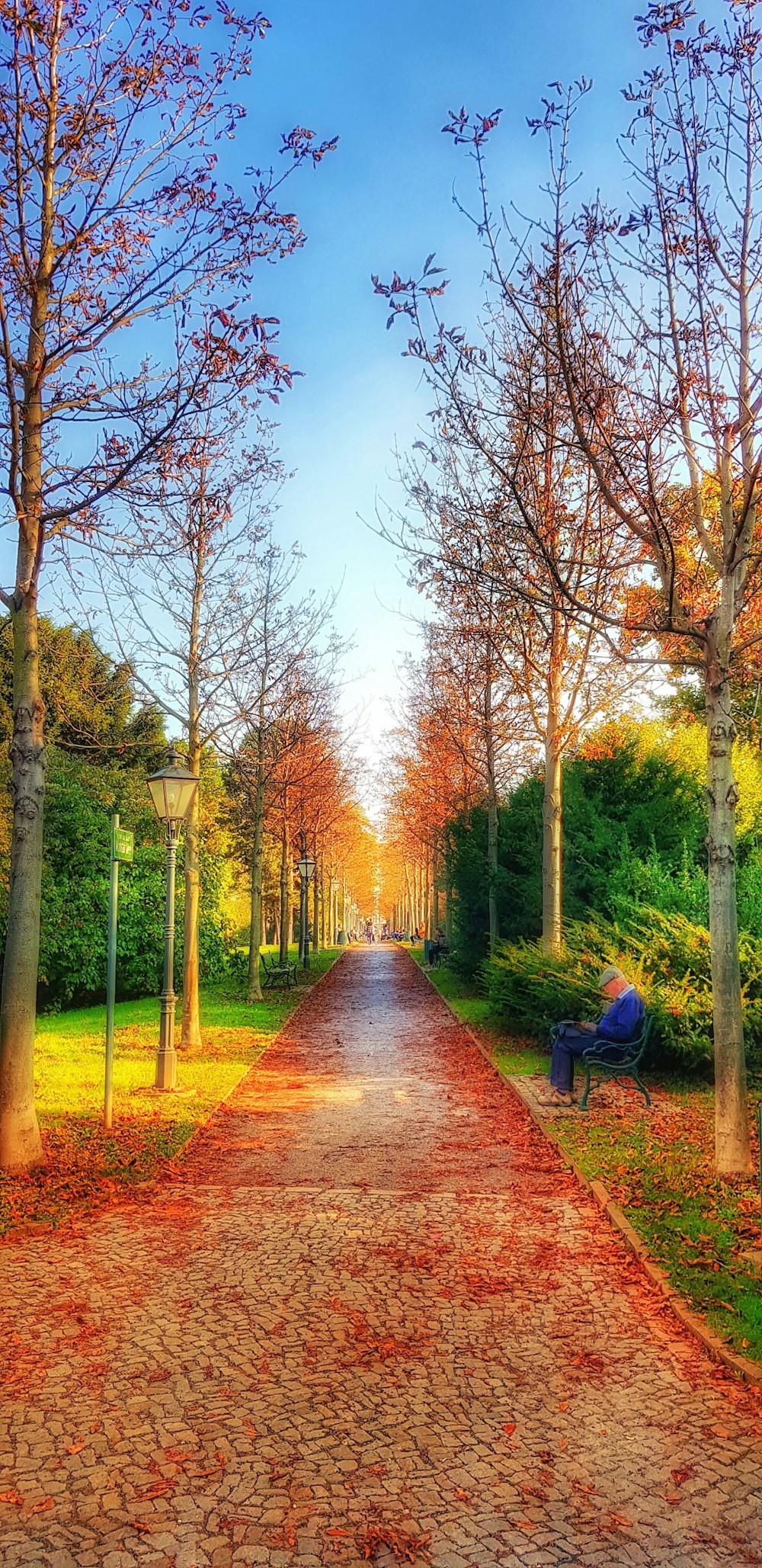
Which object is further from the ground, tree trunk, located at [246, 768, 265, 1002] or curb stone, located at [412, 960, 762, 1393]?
tree trunk, located at [246, 768, 265, 1002]

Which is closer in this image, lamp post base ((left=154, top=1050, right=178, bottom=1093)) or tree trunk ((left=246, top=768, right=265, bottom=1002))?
lamp post base ((left=154, top=1050, right=178, bottom=1093))

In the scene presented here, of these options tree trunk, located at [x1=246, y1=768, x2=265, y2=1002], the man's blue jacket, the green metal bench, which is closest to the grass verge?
the green metal bench

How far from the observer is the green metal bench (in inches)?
379

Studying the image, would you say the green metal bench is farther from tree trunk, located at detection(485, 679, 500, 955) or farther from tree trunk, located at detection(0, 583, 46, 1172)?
tree trunk, located at detection(485, 679, 500, 955)

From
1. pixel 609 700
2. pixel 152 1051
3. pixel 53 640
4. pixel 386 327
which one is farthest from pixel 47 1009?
pixel 386 327

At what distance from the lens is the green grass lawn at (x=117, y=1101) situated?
7.04 m

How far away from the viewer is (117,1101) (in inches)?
412

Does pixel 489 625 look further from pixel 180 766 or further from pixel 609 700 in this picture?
pixel 180 766

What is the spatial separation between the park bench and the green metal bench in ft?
50.9

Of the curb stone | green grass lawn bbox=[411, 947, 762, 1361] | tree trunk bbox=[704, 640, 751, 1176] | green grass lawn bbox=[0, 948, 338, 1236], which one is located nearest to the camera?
the curb stone

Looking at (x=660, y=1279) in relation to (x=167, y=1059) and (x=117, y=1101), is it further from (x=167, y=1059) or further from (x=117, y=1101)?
(x=167, y=1059)

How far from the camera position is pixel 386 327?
704cm

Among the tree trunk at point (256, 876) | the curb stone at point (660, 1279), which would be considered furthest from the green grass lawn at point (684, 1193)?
the tree trunk at point (256, 876)

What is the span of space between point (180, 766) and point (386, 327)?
601 centimetres
